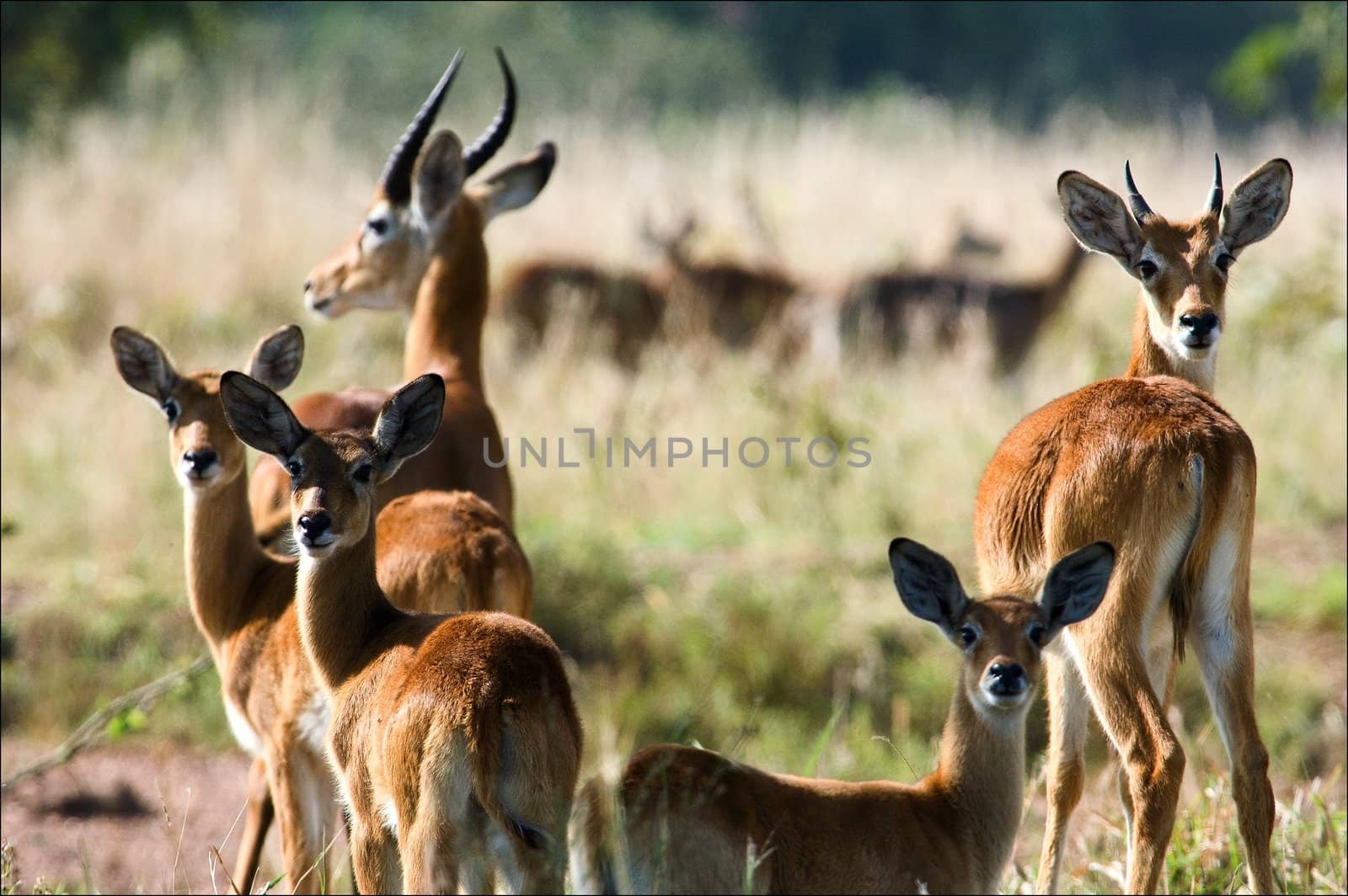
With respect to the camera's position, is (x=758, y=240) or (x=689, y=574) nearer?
(x=689, y=574)

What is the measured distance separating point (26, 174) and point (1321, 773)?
1174cm

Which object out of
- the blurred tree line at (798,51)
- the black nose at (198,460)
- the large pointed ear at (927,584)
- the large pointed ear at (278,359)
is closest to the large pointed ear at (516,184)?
the large pointed ear at (278,359)

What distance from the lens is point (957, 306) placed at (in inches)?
556

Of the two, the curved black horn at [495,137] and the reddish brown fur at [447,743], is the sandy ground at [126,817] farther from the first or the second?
the curved black horn at [495,137]

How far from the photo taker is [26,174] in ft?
49.1

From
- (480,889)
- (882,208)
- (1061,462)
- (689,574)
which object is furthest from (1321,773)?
(882,208)

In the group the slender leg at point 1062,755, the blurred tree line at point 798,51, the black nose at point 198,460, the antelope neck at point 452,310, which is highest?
the blurred tree line at point 798,51

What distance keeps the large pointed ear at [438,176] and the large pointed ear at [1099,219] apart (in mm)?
2741

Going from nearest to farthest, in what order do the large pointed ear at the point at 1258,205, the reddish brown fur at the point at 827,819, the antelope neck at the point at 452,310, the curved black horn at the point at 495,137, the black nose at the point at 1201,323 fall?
the reddish brown fur at the point at 827,819 → the black nose at the point at 1201,323 → the large pointed ear at the point at 1258,205 → the antelope neck at the point at 452,310 → the curved black horn at the point at 495,137

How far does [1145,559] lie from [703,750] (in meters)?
1.19

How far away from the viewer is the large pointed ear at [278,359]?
5367mm

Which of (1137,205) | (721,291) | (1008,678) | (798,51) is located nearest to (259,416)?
(1008,678)

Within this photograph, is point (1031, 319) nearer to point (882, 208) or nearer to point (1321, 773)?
point (882, 208)

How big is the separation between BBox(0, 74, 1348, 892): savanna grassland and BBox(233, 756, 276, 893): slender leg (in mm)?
431
